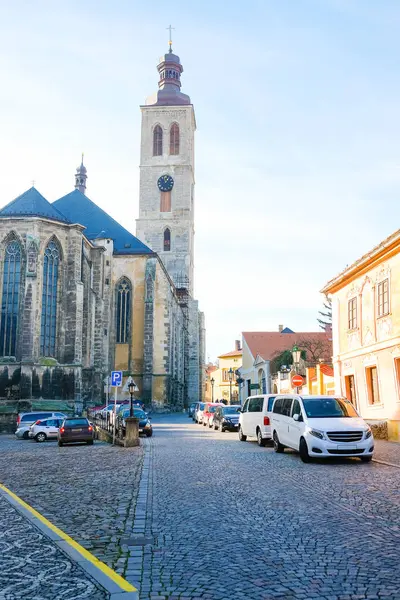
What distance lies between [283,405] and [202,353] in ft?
253

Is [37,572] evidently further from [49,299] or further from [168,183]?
[168,183]

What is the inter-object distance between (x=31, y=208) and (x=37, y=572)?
43.5 metres

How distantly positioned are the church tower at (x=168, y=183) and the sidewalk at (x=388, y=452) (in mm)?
57516

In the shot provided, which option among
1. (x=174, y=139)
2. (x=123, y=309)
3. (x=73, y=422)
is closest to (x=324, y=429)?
(x=73, y=422)

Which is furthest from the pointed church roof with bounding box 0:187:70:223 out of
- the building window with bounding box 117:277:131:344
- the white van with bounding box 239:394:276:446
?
the white van with bounding box 239:394:276:446

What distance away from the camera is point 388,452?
698 inches

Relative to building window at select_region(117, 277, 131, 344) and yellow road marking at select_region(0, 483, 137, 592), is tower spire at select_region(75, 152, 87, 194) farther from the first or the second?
yellow road marking at select_region(0, 483, 137, 592)

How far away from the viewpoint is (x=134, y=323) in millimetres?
58344

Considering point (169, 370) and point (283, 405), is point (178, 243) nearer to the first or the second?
point (169, 370)

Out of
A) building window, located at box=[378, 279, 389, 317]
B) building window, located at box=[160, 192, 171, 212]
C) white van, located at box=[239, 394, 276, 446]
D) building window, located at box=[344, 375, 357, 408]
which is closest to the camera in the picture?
white van, located at box=[239, 394, 276, 446]

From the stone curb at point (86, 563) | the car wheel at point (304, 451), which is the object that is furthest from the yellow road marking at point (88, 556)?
the car wheel at point (304, 451)

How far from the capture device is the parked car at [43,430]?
2914 cm

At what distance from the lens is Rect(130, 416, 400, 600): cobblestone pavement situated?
516 cm

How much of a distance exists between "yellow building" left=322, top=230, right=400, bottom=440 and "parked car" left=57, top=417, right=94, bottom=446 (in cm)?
1079
